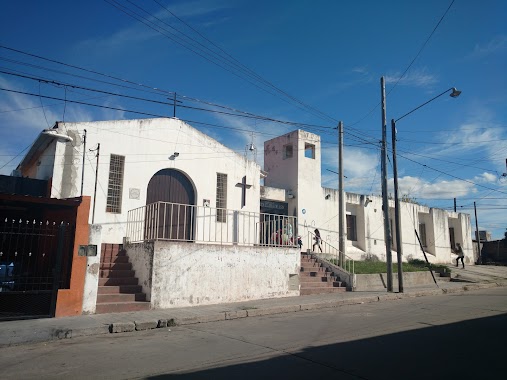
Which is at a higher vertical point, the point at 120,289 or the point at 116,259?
the point at 116,259

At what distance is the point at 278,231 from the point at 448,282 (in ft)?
37.2

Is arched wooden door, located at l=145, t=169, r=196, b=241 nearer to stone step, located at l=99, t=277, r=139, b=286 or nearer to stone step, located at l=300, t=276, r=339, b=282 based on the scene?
stone step, located at l=99, t=277, r=139, b=286

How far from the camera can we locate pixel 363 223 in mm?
23969

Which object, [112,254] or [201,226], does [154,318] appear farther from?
[201,226]

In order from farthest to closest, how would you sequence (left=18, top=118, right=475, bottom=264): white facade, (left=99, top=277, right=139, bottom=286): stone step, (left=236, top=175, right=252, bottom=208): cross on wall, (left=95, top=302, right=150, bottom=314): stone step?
(left=236, top=175, right=252, bottom=208): cross on wall < (left=18, top=118, right=475, bottom=264): white facade < (left=99, top=277, right=139, bottom=286): stone step < (left=95, top=302, right=150, bottom=314): stone step

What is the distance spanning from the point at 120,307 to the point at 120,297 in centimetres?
40

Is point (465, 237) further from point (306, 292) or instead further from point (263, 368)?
point (263, 368)

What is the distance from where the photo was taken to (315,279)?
16.1 metres

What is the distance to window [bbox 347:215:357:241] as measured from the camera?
2412 cm

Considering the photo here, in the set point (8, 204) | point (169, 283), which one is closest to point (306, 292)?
point (169, 283)

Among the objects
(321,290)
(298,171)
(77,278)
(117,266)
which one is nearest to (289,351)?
(77,278)

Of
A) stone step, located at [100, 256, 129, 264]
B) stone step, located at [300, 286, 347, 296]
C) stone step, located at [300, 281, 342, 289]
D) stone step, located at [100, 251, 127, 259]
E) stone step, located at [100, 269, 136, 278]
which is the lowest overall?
stone step, located at [300, 286, 347, 296]

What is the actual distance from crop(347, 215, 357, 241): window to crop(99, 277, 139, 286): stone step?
15.2 metres

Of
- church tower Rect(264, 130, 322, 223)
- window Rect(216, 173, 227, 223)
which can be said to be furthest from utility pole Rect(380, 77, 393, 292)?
window Rect(216, 173, 227, 223)
